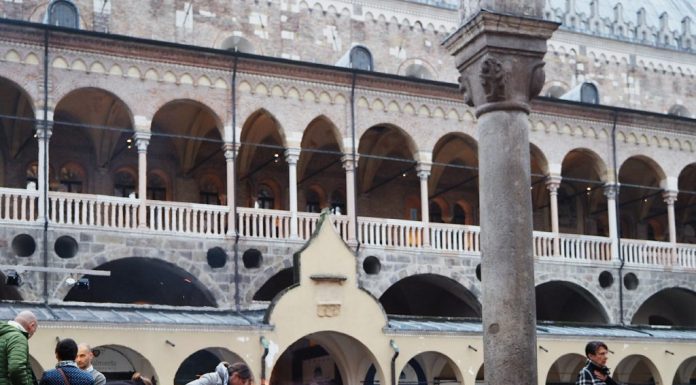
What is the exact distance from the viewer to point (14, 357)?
858 centimetres

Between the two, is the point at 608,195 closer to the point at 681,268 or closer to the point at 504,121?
the point at 681,268

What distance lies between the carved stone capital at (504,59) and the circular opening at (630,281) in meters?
23.7

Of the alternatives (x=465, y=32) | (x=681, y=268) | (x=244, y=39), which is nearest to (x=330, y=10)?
(x=244, y=39)

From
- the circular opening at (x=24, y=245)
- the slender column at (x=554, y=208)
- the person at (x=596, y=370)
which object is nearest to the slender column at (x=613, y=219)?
the slender column at (x=554, y=208)

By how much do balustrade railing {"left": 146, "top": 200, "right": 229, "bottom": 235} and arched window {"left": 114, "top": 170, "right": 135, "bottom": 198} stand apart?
267 centimetres

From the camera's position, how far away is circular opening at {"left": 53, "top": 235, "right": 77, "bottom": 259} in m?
25.7

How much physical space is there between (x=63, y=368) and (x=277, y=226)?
800 inches

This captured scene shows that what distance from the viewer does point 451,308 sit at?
110 ft

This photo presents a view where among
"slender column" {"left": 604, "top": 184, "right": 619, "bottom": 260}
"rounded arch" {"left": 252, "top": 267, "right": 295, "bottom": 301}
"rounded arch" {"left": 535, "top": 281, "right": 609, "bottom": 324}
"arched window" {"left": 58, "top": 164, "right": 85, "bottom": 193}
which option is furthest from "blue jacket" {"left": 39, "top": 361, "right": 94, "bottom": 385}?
"slender column" {"left": 604, "top": 184, "right": 619, "bottom": 260}

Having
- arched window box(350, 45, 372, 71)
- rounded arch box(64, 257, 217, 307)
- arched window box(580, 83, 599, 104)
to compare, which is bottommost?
rounded arch box(64, 257, 217, 307)

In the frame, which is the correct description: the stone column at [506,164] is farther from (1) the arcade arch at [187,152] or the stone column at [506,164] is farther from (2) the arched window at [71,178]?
(2) the arched window at [71,178]

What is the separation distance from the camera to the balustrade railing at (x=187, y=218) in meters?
26.8

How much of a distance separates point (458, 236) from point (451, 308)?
3.38 m

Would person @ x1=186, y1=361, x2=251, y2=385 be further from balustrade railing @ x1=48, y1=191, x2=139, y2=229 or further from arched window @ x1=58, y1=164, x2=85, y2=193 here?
arched window @ x1=58, y1=164, x2=85, y2=193
